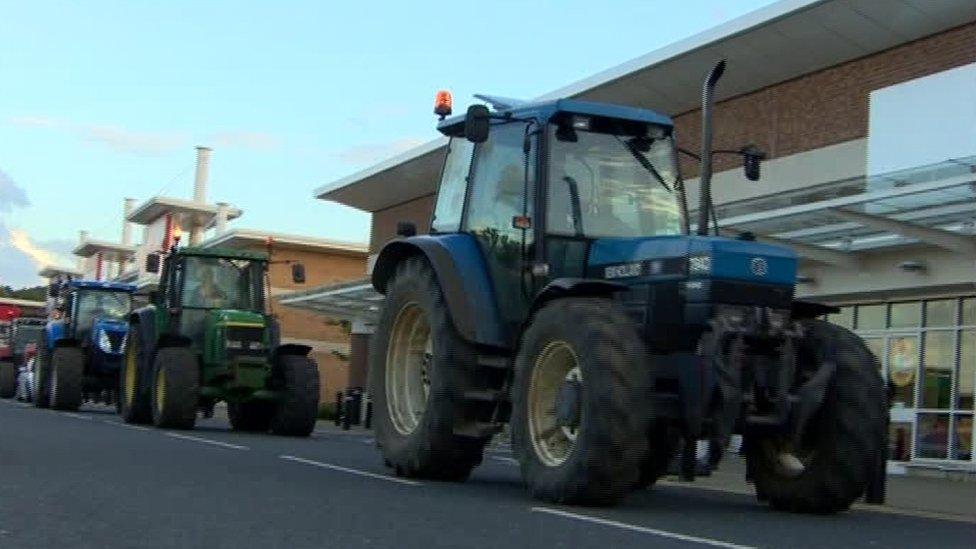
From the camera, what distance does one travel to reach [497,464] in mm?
14328

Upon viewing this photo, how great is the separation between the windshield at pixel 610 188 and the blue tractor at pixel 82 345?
14.6 m

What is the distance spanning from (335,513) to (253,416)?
12.0m

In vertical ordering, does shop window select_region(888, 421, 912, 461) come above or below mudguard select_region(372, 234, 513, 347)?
below

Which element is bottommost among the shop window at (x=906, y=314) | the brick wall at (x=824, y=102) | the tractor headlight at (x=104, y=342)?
the tractor headlight at (x=104, y=342)

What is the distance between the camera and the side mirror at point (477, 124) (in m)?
9.47

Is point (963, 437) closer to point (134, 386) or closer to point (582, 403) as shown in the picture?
point (134, 386)

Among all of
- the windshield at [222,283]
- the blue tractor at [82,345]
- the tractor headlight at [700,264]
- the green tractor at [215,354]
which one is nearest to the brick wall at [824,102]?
the green tractor at [215,354]

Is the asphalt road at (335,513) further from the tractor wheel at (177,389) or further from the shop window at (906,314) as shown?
the shop window at (906,314)

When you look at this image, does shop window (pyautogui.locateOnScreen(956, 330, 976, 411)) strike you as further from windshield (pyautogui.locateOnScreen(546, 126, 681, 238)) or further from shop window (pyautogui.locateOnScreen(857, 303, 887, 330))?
windshield (pyautogui.locateOnScreen(546, 126, 681, 238))

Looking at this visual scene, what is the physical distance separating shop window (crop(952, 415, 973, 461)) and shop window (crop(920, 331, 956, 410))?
16.3 inches

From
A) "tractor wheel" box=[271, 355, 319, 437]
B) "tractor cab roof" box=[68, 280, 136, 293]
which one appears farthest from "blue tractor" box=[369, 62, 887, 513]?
"tractor cab roof" box=[68, 280, 136, 293]

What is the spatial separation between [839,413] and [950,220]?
356 inches

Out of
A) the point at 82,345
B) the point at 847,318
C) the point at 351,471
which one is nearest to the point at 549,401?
the point at 351,471

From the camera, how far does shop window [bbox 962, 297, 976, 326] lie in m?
18.9
